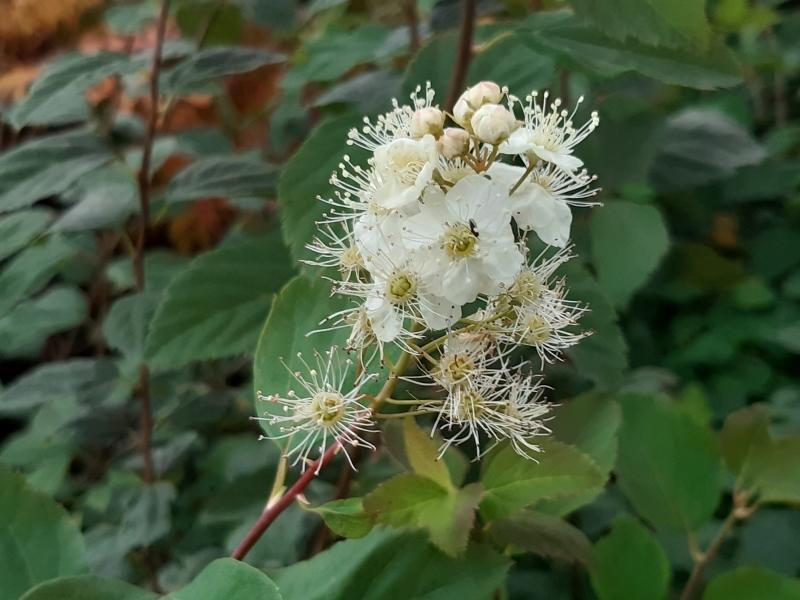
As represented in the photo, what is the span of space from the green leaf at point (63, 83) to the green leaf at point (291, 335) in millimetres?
292

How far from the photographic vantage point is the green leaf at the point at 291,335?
0.46 meters

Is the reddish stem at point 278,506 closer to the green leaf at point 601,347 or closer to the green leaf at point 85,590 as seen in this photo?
the green leaf at point 85,590

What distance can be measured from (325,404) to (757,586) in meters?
0.32

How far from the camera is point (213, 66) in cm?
68

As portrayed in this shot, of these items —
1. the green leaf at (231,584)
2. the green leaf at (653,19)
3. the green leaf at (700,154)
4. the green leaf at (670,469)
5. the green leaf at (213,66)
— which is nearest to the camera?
the green leaf at (231,584)

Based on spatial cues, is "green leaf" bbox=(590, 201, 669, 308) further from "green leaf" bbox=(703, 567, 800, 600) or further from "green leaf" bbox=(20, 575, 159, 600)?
"green leaf" bbox=(20, 575, 159, 600)

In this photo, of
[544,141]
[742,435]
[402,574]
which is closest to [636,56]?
[544,141]

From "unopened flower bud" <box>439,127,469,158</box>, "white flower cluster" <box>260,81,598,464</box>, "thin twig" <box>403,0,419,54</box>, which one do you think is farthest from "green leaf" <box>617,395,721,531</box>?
"thin twig" <box>403,0,419,54</box>

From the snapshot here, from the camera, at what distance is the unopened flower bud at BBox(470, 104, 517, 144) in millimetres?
365

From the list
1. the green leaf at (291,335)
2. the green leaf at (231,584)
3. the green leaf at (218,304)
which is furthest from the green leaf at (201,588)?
the green leaf at (218,304)

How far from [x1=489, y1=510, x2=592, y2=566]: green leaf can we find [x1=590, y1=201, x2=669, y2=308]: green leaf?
11.3 inches

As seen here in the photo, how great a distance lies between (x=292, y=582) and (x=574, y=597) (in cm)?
35

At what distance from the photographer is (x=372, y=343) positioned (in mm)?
410

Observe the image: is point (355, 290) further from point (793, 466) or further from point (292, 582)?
point (793, 466)
